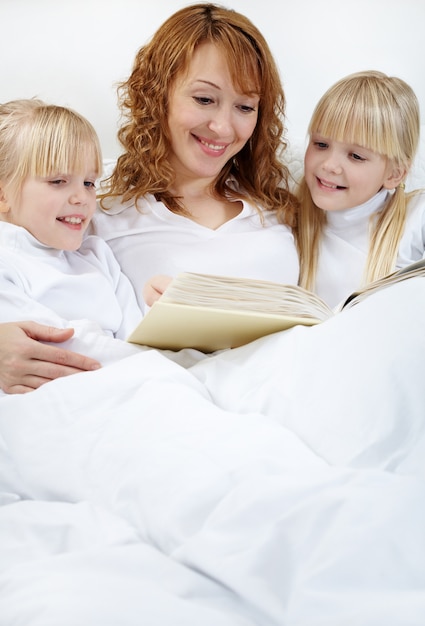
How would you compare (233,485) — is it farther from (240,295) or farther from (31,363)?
(31,363)

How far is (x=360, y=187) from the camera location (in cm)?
188

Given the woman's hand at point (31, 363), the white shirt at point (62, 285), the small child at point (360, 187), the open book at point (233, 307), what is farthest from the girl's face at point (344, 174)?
the woman's hand at point (31, 363)

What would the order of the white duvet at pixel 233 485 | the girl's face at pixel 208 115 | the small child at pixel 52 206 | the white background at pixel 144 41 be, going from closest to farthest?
the white duvet at pixel 233 485
the small child at pixel 52 206
the girl's face at pixel 208 115
the white background at pixel 144 41

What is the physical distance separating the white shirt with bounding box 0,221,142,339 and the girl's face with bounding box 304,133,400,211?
0.52 meters

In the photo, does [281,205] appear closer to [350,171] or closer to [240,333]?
[350,171]

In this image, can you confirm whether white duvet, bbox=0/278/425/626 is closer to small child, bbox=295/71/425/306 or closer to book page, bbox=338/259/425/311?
book page, bbox=338/259/425/311

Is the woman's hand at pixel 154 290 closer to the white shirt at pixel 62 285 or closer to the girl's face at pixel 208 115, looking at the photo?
the white shirt at pixel 62 285

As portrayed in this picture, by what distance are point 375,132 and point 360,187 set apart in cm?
13

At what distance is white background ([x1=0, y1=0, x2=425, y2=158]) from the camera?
2.30 metres

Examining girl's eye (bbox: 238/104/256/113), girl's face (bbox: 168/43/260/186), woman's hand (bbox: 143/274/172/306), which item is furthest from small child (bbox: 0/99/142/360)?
girl's eye (bbox: 238/104/256/113)

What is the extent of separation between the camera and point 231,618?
2.32 ft

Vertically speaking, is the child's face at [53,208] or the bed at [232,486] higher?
the child's face at [53,208]

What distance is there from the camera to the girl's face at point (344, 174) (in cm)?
187

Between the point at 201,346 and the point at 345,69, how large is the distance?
140 cm
